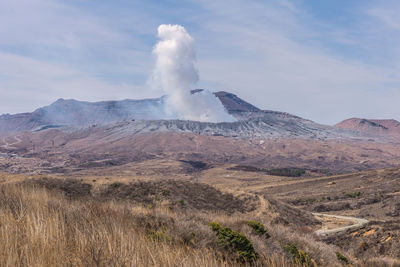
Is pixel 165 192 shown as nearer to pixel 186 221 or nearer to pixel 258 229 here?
pixel 258 229

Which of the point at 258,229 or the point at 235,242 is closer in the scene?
the point at 235,242

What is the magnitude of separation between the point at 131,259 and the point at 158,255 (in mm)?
340

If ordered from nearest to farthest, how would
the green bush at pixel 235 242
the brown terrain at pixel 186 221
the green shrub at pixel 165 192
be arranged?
the brown terrain at pixel 186 221, the green bush at pixel 235 242, the green shrub at pixel 165 192

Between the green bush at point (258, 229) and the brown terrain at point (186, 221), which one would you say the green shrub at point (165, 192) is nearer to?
the brown terrain at point (186, 221)

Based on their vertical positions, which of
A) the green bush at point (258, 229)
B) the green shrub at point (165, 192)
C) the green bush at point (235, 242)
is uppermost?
the green bush at point (235, 242)

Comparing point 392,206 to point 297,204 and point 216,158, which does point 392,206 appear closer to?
point 297,204

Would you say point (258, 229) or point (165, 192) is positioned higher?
point (258, 229)

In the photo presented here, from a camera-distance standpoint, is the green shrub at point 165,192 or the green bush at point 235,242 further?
the green shrub at point 165,192

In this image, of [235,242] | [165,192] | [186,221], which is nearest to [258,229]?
[186,221]

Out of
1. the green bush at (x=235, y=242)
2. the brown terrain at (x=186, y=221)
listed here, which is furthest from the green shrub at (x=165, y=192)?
the green bush at (x=235, y=242)

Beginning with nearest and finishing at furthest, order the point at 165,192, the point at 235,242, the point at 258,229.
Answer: the point at 235,242 < the point at 258,229 < the point at 165,192

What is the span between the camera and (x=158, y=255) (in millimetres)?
3787

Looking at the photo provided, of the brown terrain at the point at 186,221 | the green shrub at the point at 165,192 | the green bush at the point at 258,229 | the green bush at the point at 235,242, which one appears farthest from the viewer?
the green shrub at the point at 165,192

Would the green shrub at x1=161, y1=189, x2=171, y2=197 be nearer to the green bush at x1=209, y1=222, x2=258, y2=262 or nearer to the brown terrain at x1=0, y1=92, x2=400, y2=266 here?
the brown terrain at x1=0, y1=92, x2=400, y2=266
